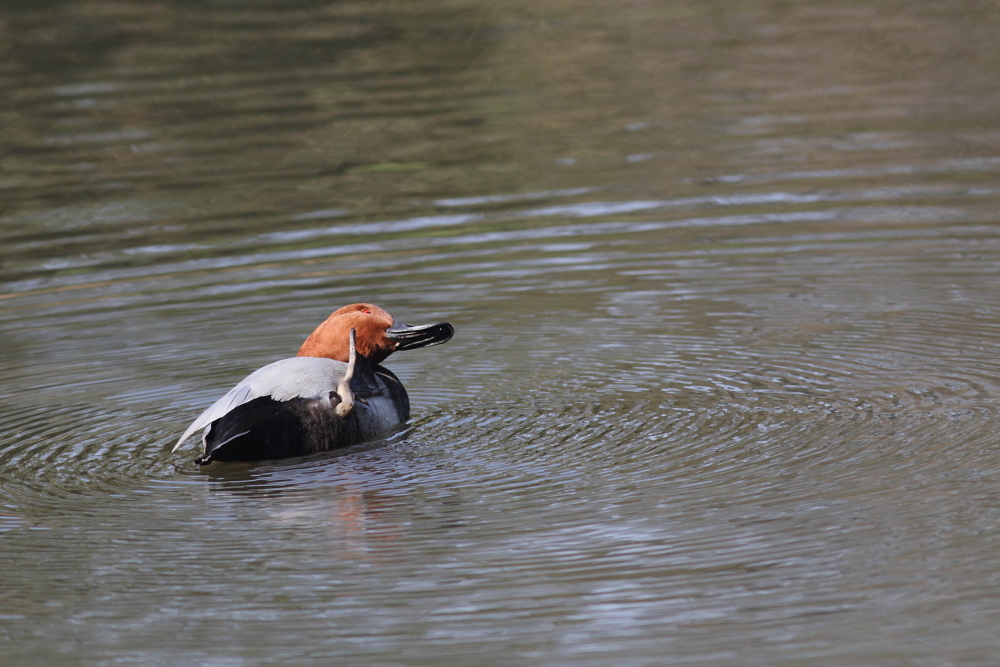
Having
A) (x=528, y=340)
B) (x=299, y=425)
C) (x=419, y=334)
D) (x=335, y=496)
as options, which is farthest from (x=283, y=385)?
(x=528, y=340)

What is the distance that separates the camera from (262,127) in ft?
41.8

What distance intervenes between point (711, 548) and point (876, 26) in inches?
474

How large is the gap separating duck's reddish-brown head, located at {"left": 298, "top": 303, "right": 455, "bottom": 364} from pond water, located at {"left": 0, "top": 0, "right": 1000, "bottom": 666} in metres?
0.37

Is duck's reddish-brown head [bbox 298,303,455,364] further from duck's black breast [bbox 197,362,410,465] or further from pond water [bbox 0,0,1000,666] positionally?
pond water [bbox 0,0,1000,666]

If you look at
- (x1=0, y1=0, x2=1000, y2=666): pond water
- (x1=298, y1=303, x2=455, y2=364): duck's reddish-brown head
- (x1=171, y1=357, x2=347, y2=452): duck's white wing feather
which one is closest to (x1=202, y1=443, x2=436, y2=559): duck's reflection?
(x1=0, y1=0, x2=1000, y2=666): pond water

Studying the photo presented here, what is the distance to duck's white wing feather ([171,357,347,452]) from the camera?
576 centimetres

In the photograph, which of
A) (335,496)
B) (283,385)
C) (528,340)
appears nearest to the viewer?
(335,496)

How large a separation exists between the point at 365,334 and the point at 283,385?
0.58m

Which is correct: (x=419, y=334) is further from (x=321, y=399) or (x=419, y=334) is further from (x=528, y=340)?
(x=528, y=340)

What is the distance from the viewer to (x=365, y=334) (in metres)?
6.23

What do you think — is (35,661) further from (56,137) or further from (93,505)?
(56,137)

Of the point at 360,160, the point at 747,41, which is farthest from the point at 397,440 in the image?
the point at 747,41

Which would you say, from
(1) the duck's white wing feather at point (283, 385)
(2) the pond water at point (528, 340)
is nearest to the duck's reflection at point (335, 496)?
(2) the pond water at point (528, 340)

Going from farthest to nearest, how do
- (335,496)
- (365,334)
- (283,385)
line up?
1. (365,334)
2. (283,385)
3. (335,496)
